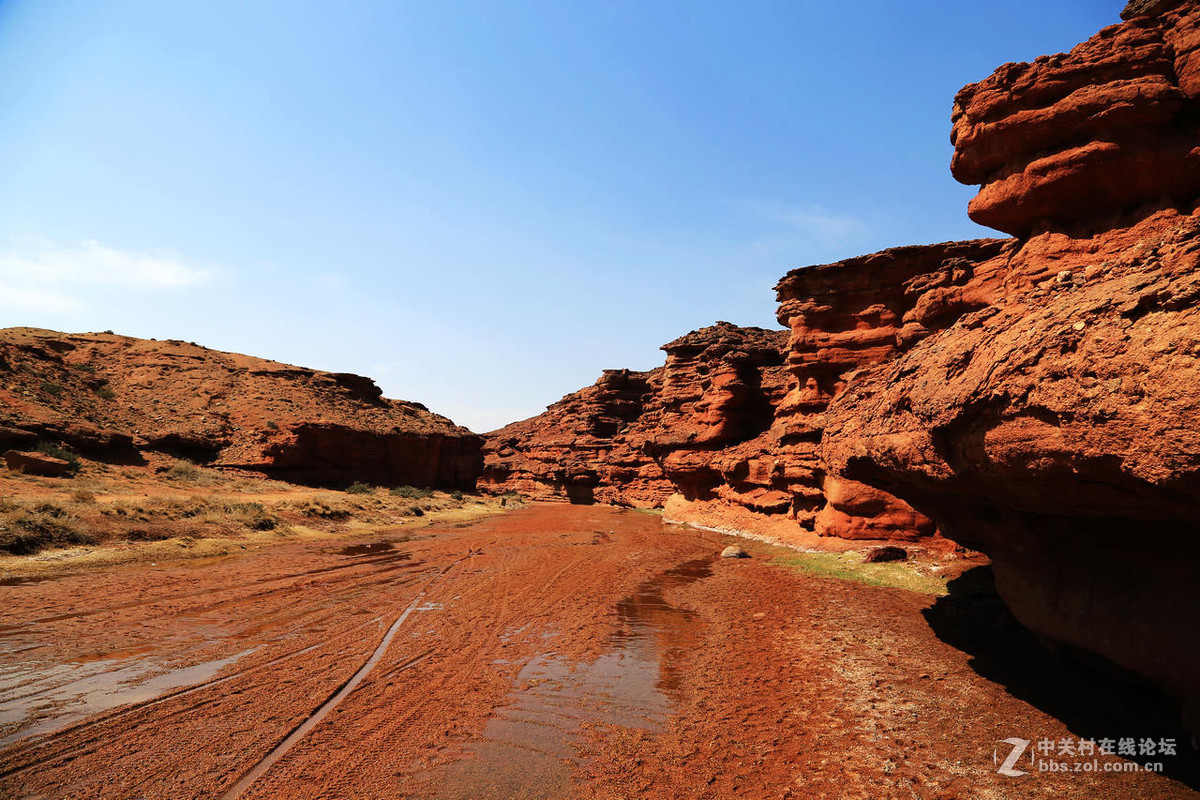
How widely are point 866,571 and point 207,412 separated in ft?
150

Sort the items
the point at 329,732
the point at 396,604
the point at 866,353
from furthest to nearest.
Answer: the point at 866,353 < the point at 396,604 < the point at 329,732

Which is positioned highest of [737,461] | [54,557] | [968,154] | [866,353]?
[968,154]

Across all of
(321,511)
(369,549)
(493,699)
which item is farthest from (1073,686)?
(321,511)

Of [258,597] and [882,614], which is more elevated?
[882,614]

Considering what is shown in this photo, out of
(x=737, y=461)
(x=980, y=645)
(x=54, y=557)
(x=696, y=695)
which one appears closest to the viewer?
(x=696, y=695)

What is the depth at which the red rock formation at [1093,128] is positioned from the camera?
10375 mm

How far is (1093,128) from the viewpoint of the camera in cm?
1098

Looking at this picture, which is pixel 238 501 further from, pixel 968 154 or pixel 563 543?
pixel 968 154

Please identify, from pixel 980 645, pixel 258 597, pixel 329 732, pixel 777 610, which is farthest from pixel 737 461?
pixel 329 732

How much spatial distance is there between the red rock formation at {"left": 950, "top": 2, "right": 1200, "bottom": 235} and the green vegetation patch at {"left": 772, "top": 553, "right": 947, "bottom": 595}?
878cm

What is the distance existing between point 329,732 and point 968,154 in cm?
1621

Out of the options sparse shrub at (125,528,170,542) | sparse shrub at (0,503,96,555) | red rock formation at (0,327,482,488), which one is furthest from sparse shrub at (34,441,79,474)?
sparse shrub at (125,528,170,542)

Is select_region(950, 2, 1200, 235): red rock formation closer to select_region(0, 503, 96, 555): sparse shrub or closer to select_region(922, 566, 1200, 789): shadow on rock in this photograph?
select_region(922, 566, 1200, 789): shadow on rock

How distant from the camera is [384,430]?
50.8 m
